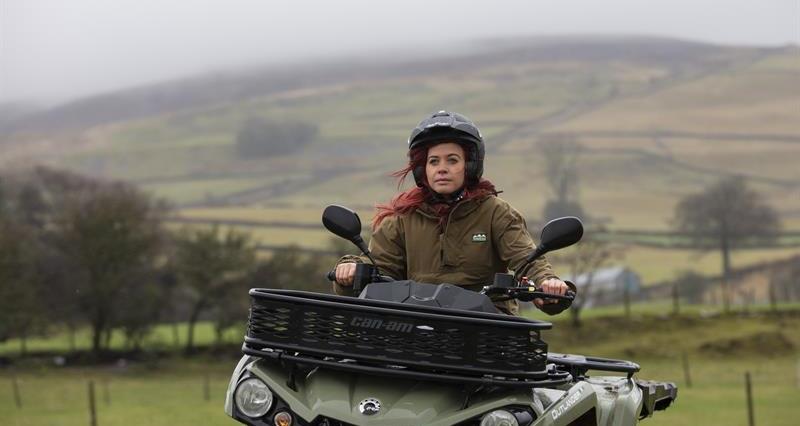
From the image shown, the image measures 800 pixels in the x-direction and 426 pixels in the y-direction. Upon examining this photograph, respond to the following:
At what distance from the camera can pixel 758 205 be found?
132 meters

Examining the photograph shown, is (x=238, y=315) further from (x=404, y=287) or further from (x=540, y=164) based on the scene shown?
(x=540, y=164)

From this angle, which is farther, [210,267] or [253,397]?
[210,267]

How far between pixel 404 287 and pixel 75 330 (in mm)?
71197

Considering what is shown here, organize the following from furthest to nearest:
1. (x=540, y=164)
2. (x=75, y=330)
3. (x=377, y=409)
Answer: (x=540, y=164)
(x=75, y=330)
(x=377, y=409)

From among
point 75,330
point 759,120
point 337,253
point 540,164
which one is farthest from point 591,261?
point 759,120

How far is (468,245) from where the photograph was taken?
326 inches

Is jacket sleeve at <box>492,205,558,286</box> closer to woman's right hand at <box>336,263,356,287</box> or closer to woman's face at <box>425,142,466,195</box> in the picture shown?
woman's face at <box>425,142,466,195</box>

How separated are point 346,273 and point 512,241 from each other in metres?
0.98

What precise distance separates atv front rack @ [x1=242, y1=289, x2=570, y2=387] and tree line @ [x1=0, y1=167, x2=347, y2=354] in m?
64.5

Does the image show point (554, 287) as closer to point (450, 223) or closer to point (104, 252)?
point (450, 223)

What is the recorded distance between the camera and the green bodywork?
6.85 meters

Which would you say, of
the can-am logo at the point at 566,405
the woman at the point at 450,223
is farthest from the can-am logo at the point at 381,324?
the woman at the point at 450,223

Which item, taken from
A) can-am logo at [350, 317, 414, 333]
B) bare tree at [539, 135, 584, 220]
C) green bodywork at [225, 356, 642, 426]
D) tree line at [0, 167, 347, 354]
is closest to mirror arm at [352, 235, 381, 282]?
green bodywork at [225, 356, 642, 426]

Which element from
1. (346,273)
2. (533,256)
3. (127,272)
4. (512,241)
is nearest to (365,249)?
(346,273)
